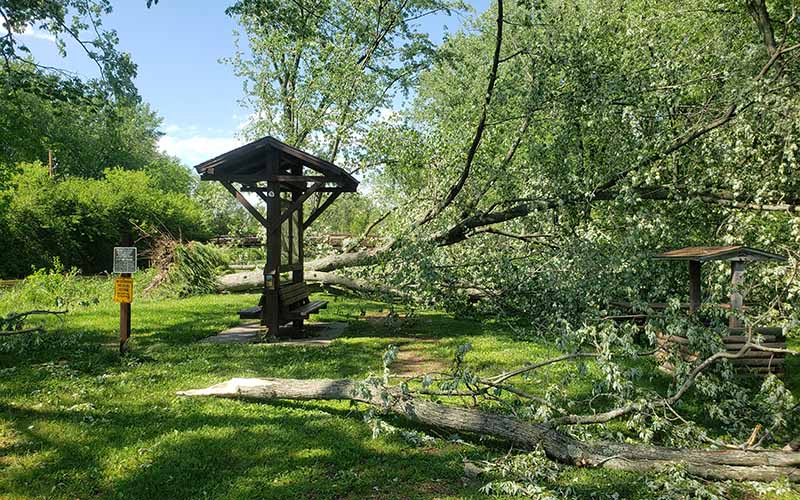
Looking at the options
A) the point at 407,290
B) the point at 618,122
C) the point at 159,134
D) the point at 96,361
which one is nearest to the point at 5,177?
the point at 96,361

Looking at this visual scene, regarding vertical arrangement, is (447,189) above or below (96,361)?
above

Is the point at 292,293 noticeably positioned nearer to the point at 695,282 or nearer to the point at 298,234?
the point at 298,234

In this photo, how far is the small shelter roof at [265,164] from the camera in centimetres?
895

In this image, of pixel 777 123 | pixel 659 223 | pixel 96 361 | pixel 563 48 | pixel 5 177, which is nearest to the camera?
pixel 96 361

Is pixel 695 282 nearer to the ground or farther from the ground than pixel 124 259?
nearer to the ground

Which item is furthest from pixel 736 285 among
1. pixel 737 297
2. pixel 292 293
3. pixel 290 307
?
pixel 290 307

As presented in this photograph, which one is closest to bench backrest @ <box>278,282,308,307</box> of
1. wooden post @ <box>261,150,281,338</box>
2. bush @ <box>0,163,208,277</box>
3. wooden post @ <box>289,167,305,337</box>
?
wooden post @ <box>261,150,281,338</box>

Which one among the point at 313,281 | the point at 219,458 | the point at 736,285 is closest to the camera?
the point at 219,458

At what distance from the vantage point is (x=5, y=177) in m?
13.8

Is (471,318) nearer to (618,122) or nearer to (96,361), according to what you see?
(618,122)

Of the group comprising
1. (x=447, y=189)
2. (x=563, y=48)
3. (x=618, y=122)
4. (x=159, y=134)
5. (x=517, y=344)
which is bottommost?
(x=517, y=344)

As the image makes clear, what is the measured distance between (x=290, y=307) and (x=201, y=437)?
538cm

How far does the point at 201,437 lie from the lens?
183 inches

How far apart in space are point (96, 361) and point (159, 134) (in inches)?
2627
